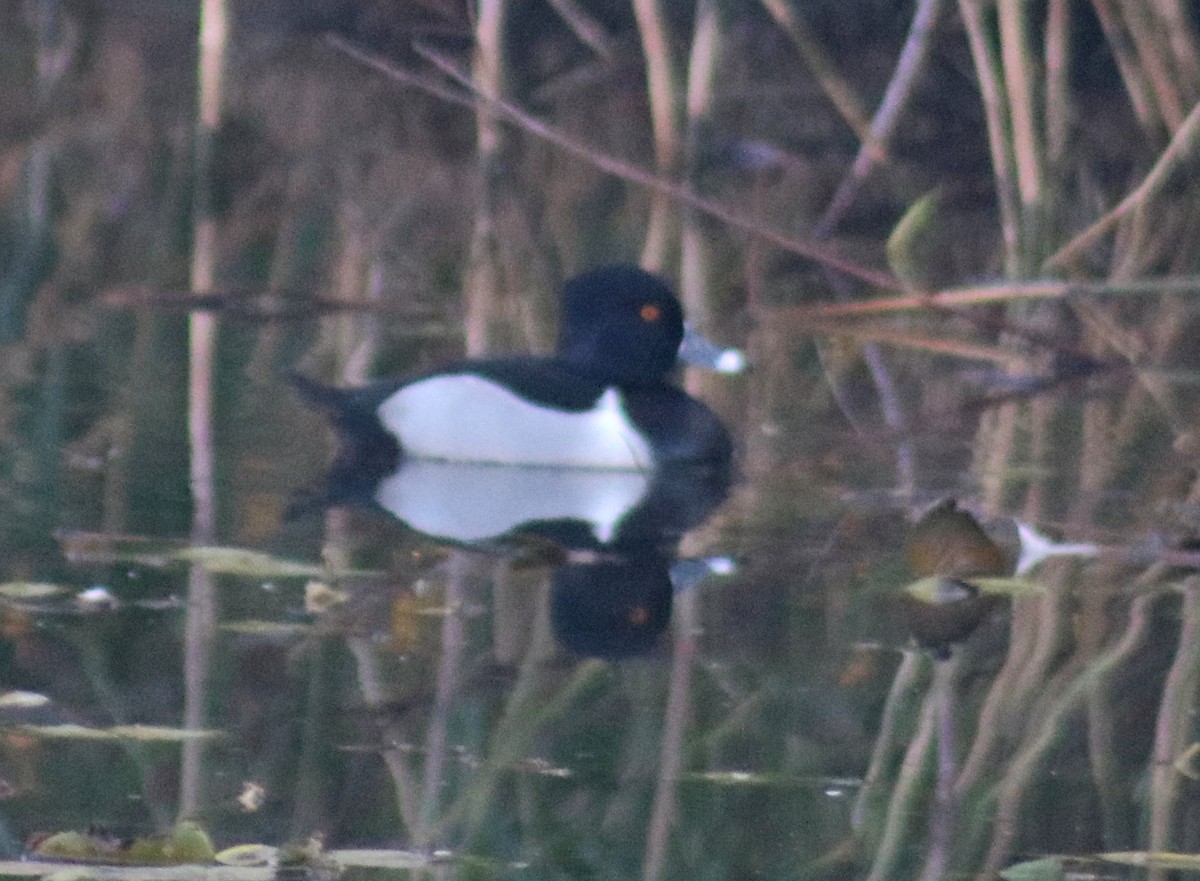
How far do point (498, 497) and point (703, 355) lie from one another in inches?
53.7

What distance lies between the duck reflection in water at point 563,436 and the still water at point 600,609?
0.13 ft

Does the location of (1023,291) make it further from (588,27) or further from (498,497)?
(588,27)

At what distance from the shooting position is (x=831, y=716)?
188 inches

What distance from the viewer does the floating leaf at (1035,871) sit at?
3.81 metres

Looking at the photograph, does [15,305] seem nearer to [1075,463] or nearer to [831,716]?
[1075,463]

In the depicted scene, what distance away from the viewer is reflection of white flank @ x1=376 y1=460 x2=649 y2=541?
673 cm

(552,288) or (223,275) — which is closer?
(552,288)

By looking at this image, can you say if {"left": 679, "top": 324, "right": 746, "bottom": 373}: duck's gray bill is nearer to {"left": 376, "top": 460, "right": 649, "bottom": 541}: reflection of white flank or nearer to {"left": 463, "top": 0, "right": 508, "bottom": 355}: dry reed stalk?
{"left": 376, "top": 460, "right": 649, "bottom": 541}: reflection of white flank

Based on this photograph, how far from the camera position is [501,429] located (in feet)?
25.2

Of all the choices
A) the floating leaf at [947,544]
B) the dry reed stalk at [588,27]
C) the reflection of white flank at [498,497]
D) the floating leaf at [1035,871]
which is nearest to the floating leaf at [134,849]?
the floating leaf at [1035,871]

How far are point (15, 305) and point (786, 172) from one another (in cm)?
661

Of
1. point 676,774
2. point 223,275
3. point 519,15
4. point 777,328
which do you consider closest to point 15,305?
point 223,275

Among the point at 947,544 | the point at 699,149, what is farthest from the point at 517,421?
the point at 699,149

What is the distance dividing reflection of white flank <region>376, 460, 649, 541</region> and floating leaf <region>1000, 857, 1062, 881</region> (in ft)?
9.08
